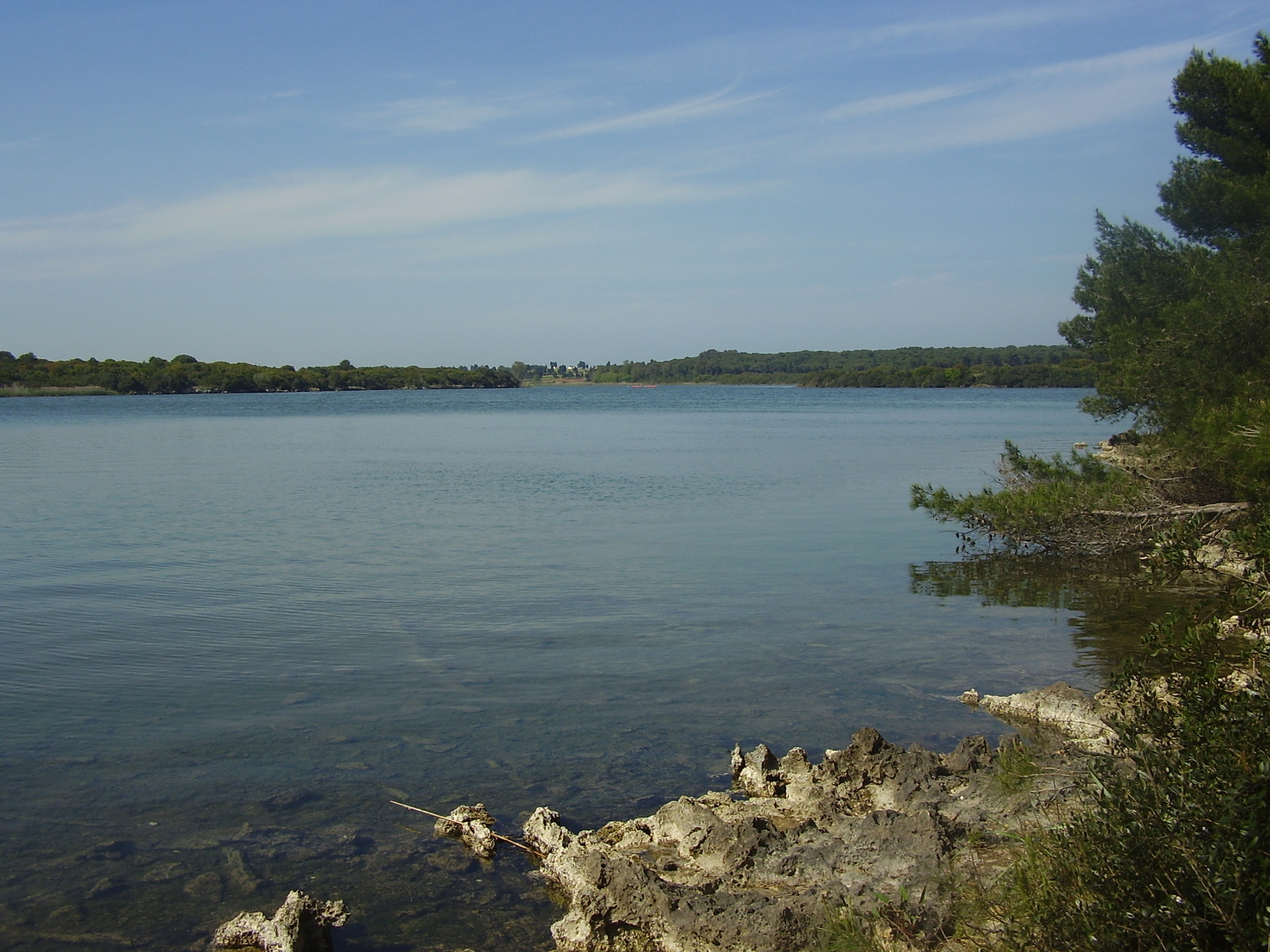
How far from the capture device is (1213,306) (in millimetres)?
12414

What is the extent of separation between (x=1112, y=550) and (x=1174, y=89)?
8326 millimetres

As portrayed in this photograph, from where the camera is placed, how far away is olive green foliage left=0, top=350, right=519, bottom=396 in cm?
11788

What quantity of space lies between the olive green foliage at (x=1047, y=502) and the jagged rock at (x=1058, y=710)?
17.6 ft

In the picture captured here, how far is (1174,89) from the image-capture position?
16.5m

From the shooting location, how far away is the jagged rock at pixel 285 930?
470 centimetres

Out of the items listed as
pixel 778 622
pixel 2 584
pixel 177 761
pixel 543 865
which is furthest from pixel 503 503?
pixel 543 865

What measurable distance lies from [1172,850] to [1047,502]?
10611 mm

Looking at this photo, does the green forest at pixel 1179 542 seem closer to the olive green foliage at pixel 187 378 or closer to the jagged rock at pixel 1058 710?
the jagged rock at pixel 1058 710

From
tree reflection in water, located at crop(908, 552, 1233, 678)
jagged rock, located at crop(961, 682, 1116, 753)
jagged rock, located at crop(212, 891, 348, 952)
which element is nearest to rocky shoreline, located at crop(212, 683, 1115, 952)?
jagged rock, located at crop(212, 891, 348, 952)

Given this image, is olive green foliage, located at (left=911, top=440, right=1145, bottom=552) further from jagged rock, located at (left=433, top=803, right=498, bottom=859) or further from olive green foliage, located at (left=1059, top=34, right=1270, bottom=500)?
jagged rock, located at (left=433, top=803, right=498, bottom=859)

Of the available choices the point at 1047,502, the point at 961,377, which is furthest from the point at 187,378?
the point at 1047,502

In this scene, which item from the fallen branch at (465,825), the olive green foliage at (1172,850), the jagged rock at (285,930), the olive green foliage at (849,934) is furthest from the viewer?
the fallen branch at (465,825)

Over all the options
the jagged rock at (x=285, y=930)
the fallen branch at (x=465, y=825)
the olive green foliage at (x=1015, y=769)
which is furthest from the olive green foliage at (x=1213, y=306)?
the jagged rock at (x=285, y=930)

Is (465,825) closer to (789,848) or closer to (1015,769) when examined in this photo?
(789,848)
